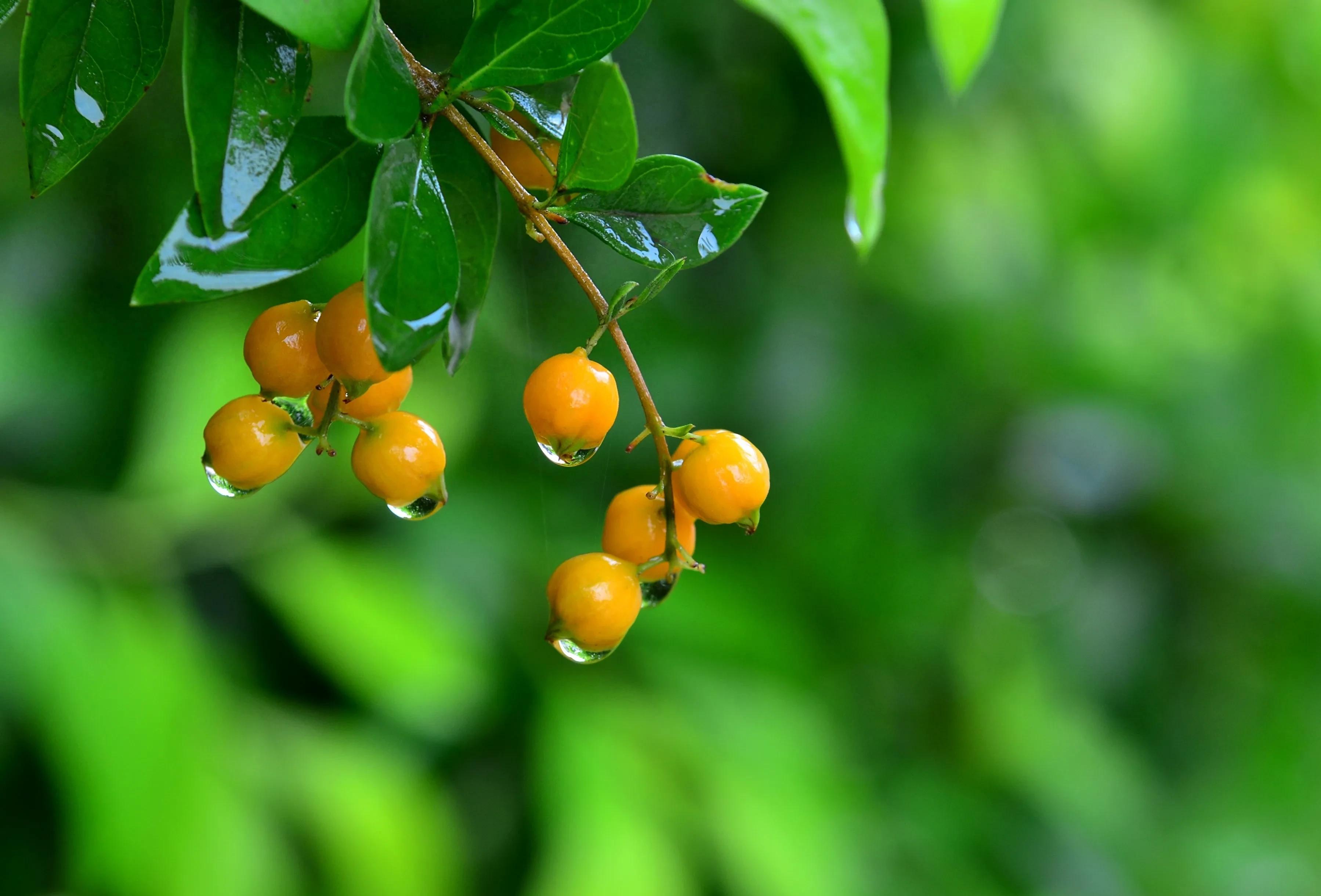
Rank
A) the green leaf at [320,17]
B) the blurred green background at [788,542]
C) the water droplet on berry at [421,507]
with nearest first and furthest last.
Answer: the green leaf at [320,17], the water droplet on berry at [421,507], the blurred green background at [788,542]

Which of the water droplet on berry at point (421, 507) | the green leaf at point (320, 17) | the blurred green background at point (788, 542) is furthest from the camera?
the blurred green background at point (788, 542)

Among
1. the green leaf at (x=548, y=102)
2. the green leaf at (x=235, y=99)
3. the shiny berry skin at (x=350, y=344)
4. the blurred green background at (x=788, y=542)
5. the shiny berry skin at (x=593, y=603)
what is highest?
the green leaf at (x=235, y=99)

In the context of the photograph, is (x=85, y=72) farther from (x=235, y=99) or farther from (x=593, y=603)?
(x=593, y=603)

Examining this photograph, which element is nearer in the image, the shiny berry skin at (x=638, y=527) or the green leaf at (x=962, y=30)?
the green leaf at (x=962, y=30)

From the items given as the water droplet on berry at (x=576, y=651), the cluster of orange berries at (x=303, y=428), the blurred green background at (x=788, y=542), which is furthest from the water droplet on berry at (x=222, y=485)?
the blurred green background at (x=788, y=542)

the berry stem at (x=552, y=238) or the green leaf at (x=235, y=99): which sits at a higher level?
the green leaf at (x=235, y=99)

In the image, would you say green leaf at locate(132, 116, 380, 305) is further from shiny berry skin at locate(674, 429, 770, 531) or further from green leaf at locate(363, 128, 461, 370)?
shiny berry skin at locate(674, 429, 770, 531)

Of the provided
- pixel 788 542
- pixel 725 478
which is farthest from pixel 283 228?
pixel 788 542

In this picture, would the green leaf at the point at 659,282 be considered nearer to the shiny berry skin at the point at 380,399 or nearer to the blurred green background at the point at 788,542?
the shiny berry skin at the point at 380,399
